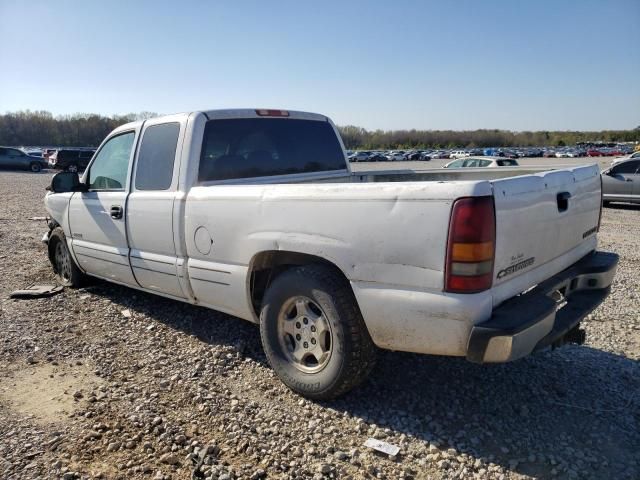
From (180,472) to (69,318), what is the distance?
2.97 metres

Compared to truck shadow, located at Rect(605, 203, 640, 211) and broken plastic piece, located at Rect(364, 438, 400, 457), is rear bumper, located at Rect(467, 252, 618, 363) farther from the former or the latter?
truck shadow, located at Rect(605, 203, 640, 211)

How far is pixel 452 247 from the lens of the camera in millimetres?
2436

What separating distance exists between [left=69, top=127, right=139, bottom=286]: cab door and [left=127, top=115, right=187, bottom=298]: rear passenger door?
0.18 metres

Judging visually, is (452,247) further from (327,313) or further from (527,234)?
(327,313)

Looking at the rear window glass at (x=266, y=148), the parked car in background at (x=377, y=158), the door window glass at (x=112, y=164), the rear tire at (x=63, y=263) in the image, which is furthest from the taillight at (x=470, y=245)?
the parked car in background at (x=377, y=158)

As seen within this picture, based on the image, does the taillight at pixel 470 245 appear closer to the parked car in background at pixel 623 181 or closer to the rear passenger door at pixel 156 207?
the rear passenger door at pixel 156 207

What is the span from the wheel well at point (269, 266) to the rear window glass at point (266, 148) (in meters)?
0.96

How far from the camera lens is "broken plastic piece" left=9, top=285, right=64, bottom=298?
5635 millimetres

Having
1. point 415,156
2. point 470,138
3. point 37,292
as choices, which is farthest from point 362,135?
point 37,292

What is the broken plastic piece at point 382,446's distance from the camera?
2734mm

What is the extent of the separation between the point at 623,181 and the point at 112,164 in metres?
14.6

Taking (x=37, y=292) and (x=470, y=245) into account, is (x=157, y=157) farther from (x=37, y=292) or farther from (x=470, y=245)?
(x=470, y=245)

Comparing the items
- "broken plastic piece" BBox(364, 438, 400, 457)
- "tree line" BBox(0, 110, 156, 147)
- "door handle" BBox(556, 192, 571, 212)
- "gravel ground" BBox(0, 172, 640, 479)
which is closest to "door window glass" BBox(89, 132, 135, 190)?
"gravel ground" BBox(0, 172, 640, 479)

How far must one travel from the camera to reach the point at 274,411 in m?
3.17
